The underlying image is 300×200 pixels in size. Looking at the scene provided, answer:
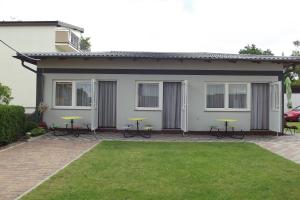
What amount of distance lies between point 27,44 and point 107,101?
14888 millimetres

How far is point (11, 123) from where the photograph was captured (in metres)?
12.6

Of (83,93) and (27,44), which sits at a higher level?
(27,44)

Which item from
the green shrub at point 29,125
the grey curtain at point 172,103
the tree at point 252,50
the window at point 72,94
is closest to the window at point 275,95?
the grey curtain at point 172,103

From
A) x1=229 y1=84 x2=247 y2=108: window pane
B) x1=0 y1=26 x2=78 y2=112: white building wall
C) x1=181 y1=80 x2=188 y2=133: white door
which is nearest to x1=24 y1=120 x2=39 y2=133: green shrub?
x1=181 y1=80 x2=188 y2=133: white door

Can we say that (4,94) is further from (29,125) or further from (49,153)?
(49,153)

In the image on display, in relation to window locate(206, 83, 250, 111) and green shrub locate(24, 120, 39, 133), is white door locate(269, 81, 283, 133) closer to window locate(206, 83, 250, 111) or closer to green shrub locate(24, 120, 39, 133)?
window locate(206, 83, 250, 111)

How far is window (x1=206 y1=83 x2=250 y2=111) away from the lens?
16.3 m

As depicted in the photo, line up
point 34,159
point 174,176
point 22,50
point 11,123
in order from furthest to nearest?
point 22,50 → point 11,123 → point 34,159 → point 174,176

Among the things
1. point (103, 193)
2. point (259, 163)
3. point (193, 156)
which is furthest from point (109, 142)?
point (103, 193)

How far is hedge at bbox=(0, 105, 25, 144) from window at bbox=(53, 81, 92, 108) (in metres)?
2.90

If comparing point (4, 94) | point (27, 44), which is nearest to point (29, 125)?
point (4, 94)

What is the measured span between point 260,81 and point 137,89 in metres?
5.38

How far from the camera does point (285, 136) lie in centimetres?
1585

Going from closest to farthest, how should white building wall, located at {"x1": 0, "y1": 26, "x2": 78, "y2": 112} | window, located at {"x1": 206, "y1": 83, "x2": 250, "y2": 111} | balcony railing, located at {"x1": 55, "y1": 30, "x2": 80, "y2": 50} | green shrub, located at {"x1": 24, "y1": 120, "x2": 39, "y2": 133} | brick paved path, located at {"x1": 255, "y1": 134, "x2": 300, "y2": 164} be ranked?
1. brick paved path, located at {"x1": 255, "y1": 134, "x2": 300, "y2": 164}
2. green shrub, located at {"x1": 24, "y1": 120, "x2": 39, "y2": 133}
3. window, located at {"x1": 206, "y1": 83, "x2": 250, "y2": 111}
4. balcony railing, located at {"x1": 55, "y1": 30, "x2": 80, "y2": 50}
5. white building wall, located at {"x1": 0, "y1": 26, "x2": 78, "y2": 112}
